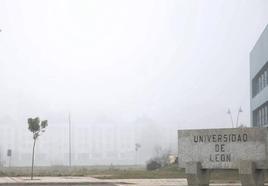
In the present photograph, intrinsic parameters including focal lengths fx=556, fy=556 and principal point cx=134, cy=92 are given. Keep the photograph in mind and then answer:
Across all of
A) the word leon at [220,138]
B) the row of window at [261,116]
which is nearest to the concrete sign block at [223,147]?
the word leon at [220,138]

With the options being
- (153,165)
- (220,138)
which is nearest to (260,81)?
(153,165)

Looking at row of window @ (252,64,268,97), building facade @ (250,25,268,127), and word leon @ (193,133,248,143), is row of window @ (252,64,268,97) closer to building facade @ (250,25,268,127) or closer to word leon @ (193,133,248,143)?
building facade @ (250,25,268,127)

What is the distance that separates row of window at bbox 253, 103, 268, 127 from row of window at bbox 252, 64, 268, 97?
250 cm

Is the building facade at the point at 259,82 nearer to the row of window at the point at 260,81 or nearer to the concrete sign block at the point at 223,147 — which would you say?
the row of window at the point at 260,81

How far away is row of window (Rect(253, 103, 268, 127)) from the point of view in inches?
Result: 2522

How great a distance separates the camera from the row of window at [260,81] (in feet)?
206

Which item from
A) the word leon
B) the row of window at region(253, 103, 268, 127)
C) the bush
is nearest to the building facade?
the row of window at region(253, 103, 268, 127)

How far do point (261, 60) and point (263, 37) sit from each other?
3.79 metres

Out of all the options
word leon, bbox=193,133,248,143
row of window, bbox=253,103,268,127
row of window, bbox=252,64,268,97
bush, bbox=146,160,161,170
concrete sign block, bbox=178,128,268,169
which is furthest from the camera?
bush, bbox=146,160,161,170

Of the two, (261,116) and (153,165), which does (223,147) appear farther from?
(153,165)

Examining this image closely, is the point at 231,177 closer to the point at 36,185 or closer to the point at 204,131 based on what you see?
the point at 36,185

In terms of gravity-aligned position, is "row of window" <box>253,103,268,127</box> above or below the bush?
above

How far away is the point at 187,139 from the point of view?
22.2m

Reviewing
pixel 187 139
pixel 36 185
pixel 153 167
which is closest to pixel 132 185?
pixel 36 185
